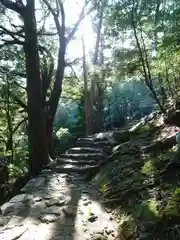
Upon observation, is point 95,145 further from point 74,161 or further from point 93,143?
point 74,161

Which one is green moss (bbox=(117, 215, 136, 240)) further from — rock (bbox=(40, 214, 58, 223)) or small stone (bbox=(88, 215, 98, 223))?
rock (bbox=(40, 214, 58, 223))

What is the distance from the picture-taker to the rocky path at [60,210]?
11.5 feet

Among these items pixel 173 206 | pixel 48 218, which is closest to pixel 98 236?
pixel 48 218

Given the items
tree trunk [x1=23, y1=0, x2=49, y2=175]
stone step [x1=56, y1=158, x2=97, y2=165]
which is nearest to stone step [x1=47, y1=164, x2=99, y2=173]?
stone step [x1=56, y1=158, x2=97, y2=165]

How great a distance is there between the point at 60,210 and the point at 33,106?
4.58 m

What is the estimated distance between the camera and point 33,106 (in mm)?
8328

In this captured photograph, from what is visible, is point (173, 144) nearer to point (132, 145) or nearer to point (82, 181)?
point (132, 145)

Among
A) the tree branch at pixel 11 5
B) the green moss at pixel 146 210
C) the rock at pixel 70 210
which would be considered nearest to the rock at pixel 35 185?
the rock at pixel 70 210

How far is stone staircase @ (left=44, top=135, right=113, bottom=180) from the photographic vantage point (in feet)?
21.1

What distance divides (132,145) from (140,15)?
3826 millimetres

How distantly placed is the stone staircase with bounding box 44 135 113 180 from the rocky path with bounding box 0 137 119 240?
0.02 meters

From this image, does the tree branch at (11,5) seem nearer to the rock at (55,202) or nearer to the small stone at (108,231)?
the rock at (55,202)

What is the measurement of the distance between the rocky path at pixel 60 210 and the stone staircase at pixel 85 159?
2 centimetres

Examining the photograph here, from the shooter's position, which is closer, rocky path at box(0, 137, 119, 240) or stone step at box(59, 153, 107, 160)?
rocky path at box(0, 137, 119, 240)
